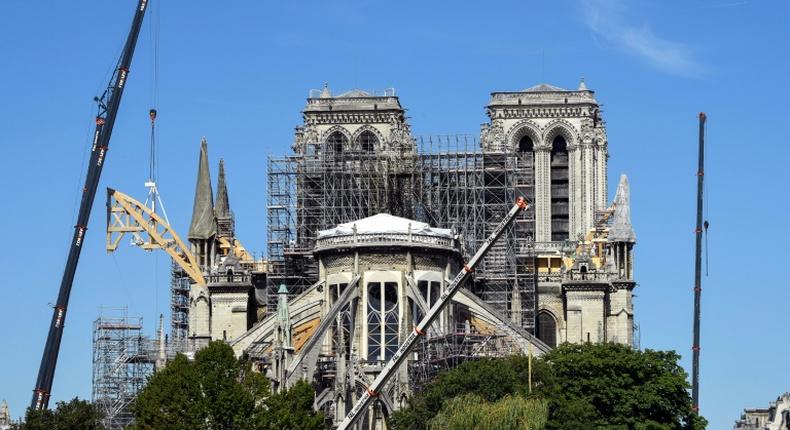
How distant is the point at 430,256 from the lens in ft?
484

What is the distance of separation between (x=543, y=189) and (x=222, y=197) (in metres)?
26.5

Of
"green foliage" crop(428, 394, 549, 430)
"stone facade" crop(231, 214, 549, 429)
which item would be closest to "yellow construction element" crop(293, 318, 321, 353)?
"stone facade" crop(231, 214, 549, 429)

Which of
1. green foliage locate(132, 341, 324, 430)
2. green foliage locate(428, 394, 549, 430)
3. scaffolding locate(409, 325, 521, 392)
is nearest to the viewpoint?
green foliage locate(428, 394, 549, 430)

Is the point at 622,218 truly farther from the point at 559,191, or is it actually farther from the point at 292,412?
the point at 292,412

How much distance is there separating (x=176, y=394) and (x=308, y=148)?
61110mm

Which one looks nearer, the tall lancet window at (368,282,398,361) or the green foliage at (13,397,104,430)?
the green foliage at (13,397,104,430)

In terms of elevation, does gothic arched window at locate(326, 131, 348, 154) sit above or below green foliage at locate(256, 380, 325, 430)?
above

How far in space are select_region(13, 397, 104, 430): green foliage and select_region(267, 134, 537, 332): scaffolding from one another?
37708mm

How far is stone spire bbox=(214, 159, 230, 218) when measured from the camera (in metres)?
174

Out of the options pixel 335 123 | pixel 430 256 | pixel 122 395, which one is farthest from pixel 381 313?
pixel 335 123

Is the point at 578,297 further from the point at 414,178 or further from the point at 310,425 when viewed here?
the point at 310,425

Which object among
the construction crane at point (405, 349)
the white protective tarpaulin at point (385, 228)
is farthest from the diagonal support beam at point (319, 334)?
the construction crane at point (405, 349)

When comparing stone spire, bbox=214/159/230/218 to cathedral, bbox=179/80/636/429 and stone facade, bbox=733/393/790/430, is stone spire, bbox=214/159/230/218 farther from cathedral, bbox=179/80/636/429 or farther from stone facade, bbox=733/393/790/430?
stone facade, bbox=733/393/790/430

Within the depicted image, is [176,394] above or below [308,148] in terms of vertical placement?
below
